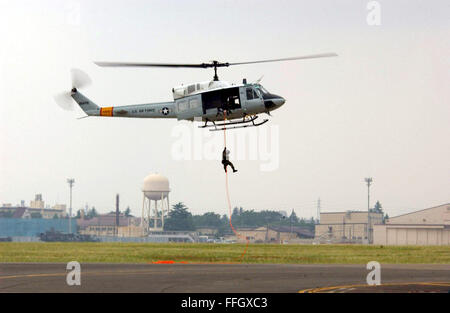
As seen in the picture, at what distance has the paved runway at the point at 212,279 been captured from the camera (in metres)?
32.1

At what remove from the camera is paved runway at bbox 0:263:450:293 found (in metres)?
32.1

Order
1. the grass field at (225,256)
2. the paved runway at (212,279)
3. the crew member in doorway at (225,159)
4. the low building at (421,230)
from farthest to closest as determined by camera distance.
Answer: the low building at (421,230) < the grass field at (225,256) < the crew member in doorway at (225,159) < the paved runway at (212,279)

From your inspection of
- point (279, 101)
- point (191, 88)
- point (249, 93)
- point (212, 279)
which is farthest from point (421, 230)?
point (212, 279)

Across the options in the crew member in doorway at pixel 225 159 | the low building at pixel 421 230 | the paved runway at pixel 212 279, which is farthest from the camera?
the low building at pixel 421 230

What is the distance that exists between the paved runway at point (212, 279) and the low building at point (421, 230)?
464 ft

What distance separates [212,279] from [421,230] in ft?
518

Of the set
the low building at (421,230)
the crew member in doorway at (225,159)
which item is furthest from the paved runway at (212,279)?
the low building at (421,230)

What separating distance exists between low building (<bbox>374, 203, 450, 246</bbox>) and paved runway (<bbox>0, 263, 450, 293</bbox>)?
14140cm

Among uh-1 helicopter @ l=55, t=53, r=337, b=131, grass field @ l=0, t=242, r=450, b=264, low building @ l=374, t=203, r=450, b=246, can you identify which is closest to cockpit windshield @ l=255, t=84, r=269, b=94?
uh-1 helicopter @ l=55, t=53, r=337, b=131

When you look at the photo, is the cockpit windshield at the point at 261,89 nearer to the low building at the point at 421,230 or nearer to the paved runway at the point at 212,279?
the paved runway at the point at 212,279
